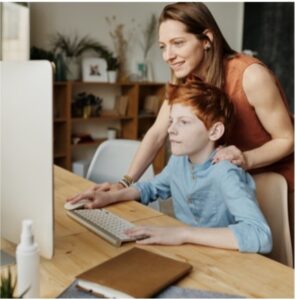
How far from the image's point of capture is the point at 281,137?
136cm

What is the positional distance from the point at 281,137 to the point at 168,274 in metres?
0.75

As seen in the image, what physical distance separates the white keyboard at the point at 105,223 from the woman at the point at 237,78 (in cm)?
17

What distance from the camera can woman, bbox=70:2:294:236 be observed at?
4.30ft

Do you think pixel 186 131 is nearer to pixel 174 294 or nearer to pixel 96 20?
pixel 174 294

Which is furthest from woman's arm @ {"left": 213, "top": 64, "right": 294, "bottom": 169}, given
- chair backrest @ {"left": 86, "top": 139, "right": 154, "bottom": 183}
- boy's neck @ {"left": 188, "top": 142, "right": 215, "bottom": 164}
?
chair backrest @ {"left": 86, "top": 139, "right": 154, "bottom": 183}

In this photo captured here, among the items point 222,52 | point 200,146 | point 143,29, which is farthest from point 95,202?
point 143,29

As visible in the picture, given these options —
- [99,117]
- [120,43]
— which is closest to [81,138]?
[99,117]

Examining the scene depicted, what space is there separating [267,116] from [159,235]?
0.58m

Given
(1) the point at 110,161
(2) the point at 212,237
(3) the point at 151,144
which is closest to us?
(2) the point at 212,237

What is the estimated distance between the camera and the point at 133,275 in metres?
0.77

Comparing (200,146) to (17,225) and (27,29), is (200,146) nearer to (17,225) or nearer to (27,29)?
(17,225)

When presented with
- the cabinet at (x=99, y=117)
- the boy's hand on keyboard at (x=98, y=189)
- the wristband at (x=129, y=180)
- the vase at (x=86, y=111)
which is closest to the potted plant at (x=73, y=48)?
the cabinet at (x=99, y=117)

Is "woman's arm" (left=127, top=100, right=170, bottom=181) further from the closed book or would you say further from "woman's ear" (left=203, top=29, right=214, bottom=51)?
the closed book

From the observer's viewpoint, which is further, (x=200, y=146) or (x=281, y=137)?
(x=281, y=137)
